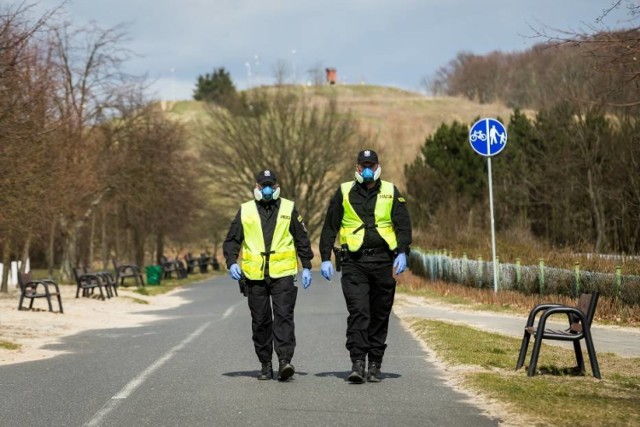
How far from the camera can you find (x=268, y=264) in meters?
10.4

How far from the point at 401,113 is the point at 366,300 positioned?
140 meters

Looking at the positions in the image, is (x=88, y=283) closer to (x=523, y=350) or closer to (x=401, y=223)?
(x=523, y=350)

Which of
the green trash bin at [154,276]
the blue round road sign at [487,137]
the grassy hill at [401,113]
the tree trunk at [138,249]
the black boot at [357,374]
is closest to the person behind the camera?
the black boot at [357,374]

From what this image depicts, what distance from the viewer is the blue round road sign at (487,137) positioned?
22.3 meters

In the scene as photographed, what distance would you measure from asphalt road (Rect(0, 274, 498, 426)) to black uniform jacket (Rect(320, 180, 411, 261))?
1.33m

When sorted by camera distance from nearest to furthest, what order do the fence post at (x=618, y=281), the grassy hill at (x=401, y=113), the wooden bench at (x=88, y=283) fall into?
the fence post at (x=618, y=281), the wooden bench at (x=88, y=283), the grassy hill at (x=401, y=113)

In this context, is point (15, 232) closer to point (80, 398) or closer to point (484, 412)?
point (80, 398)

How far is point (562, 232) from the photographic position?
4962 cm

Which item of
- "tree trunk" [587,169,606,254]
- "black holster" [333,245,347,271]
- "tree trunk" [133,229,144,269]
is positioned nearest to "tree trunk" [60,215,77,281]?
"tree trunk" [133,229,144,269]

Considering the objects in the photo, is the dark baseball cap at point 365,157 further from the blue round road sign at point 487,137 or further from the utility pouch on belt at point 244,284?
the blue round road sign at point 487,137

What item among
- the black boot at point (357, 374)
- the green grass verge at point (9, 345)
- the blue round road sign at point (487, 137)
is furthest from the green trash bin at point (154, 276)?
the black boot at point (357, 374)

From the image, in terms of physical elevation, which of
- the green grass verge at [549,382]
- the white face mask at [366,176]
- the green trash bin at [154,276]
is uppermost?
the white face mask at [366,176]

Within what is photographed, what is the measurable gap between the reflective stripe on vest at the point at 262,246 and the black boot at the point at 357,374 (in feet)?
3.80

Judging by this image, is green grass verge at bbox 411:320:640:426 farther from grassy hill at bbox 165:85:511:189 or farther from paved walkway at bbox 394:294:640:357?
grassy hill at bbox 165:85:511:189
